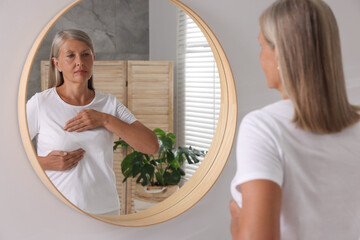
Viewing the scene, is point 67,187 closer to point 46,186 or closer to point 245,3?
point 46,186

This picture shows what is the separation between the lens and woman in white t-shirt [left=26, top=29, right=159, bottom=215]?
1.13 m

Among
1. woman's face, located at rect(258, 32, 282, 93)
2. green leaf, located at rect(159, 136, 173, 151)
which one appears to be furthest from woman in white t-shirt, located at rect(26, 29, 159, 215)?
green leaf, located at rect(159, 136, 173, 151)

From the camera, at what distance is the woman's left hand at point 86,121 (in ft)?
3.79

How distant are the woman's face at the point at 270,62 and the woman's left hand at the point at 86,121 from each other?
2.41 ft

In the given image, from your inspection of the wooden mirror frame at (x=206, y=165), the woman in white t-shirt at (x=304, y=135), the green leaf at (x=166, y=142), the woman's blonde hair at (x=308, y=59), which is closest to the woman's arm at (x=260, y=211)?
the woman in white t-shirt at (x=304, y=135)

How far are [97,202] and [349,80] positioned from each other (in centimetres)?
93

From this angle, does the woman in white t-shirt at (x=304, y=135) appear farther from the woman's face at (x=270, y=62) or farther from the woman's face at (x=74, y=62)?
the woman's face at (x=74, y=62)

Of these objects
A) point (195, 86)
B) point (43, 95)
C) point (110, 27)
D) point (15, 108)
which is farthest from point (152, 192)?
point (15, 108)

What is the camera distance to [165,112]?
237 centimetres

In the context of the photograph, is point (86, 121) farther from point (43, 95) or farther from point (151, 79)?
point (151, 79)

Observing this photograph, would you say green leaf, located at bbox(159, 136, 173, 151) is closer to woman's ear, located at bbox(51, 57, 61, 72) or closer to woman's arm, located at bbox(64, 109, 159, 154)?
woman's arm, located at bbox(64, 109, 159, 154)

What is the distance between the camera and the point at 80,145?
47.6 inches

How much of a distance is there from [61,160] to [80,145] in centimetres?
9

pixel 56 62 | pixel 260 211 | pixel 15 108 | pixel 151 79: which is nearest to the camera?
pixel 260 211
